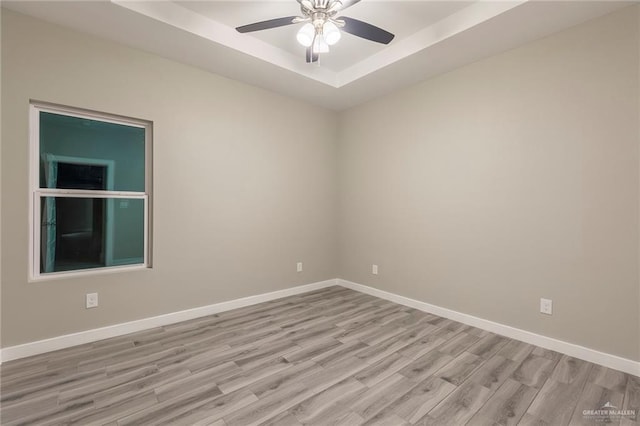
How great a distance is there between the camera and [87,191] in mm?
2770

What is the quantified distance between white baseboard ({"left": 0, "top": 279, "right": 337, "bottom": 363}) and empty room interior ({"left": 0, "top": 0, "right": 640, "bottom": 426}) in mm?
17

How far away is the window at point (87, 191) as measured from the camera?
2.57 m

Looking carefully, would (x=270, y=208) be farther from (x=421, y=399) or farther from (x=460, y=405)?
(x=460, y=405)

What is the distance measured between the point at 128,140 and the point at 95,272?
132 cm

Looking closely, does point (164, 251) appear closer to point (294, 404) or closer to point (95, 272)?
point (95, 272)

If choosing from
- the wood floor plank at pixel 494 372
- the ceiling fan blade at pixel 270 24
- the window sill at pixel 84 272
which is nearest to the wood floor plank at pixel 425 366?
the wood floor plank at pixel 494 372

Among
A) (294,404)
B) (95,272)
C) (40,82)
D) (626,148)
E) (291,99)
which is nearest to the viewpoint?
(294,404)

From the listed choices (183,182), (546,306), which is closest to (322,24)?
(183,182)

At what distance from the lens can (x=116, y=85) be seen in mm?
2811

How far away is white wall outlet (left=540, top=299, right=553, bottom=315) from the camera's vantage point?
104 inches

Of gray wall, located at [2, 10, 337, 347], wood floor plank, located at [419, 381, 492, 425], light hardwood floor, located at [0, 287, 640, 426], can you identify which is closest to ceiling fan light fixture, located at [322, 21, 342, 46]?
gray wall, located at [2, 10, 337, 347]

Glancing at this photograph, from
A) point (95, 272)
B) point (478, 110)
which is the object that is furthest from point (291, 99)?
point (95, 272)

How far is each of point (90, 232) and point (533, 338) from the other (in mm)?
4257

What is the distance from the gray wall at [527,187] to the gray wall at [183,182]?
1185 millimetres
